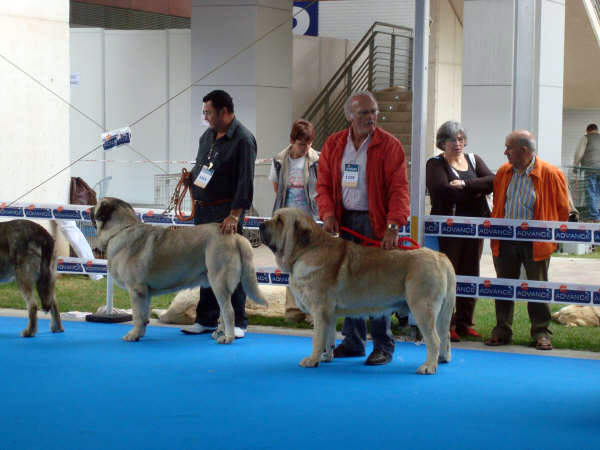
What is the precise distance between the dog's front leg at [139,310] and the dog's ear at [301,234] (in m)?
1.58

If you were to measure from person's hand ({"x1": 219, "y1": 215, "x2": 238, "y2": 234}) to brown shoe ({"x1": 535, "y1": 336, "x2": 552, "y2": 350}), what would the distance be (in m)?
2.59

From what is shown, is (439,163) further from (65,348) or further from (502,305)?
(65,348)

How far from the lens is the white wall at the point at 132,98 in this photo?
58.6 ft

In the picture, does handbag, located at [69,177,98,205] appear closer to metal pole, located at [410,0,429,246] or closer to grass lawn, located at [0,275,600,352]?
grass lawn, located at [0,275,600,352]

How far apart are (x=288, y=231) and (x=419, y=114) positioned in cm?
176

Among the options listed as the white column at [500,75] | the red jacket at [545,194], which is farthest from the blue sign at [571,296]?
the white column at [500,75]

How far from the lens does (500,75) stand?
11875 millimetres

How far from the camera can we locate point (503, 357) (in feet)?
21.2

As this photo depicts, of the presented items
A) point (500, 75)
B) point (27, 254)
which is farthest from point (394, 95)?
point (27, 254)

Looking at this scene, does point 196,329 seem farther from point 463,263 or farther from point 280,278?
point 463,263

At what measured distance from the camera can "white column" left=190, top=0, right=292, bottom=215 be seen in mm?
14008

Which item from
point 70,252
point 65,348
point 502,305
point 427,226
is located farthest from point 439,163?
point 70,252

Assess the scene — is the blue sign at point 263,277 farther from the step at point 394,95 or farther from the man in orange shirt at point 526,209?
the step at point 394,95

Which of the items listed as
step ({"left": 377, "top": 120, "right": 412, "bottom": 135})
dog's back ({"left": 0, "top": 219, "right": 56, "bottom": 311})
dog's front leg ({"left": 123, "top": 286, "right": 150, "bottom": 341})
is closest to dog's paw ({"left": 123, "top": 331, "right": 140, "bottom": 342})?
dog's front leg ({"left": 123, "top": 286, "right": 150, "bottom": 341})
